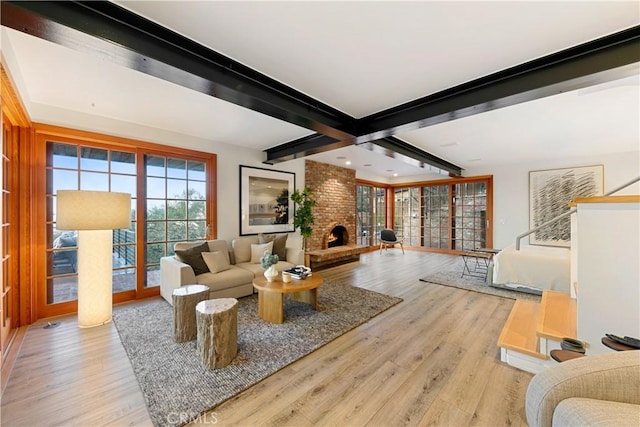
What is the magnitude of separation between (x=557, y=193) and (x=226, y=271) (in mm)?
7396

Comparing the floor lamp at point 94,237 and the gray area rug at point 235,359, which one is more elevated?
the floor lamp at point 94,237

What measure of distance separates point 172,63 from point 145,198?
2660 mm

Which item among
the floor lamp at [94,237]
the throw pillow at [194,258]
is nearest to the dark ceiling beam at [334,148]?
the throw pillow at [194,258]

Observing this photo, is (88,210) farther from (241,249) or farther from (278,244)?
(278,244)

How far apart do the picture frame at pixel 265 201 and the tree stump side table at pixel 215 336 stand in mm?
2769

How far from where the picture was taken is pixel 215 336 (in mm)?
2018

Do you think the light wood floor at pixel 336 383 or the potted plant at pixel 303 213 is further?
the potted plant at pixel 303 213

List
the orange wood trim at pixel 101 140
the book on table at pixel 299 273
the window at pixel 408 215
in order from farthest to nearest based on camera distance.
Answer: the window at pixel 408 215 < the book on table at pixel 299 273 < the orange wood trim at pixel 101 140

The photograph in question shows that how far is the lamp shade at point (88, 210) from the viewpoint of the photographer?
2402 mm

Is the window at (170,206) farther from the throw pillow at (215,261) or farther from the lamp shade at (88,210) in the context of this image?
the lamp shade at (88,210)

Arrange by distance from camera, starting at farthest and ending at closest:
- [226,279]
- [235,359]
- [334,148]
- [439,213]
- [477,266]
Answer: [439,213], [477,266], [334,148], [226,279], [235,359]

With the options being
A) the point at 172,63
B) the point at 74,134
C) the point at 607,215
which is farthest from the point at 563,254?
the point at 74,134

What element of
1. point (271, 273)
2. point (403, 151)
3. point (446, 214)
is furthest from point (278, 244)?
point (446, 214)

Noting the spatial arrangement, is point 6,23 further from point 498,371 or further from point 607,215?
point 498,371
